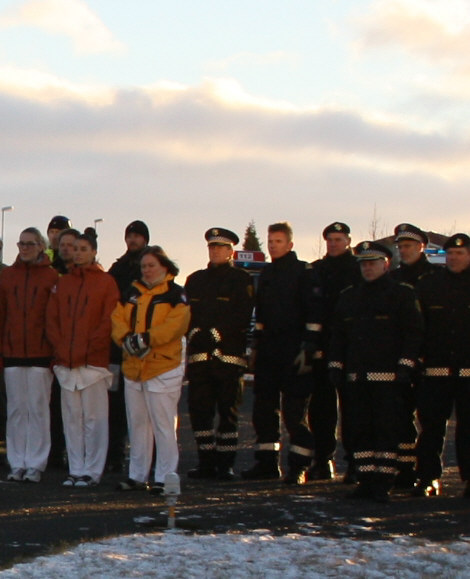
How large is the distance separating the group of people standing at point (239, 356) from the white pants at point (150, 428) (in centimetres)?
1

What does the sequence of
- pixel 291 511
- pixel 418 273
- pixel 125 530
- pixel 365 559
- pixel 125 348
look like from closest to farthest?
1. pixel 365 559
2. pixel 125 530
3. pixel 291 511
4. pixel 125 348
5. pixel 418 273

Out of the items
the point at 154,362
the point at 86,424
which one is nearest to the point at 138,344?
the point at 154,362

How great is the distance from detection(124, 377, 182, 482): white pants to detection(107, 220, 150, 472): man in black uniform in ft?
4.29

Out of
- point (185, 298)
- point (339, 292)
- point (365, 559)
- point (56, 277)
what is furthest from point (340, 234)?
point (365, 559)

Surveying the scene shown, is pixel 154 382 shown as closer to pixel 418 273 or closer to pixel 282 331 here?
pixel 282 331

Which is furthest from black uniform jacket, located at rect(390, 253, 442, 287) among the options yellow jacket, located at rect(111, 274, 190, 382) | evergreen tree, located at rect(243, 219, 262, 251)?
evergreen tree, located at rect(243, 219, 262, 251)

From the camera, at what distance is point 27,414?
1202 centimetres

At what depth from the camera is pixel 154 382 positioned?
11.1 metres

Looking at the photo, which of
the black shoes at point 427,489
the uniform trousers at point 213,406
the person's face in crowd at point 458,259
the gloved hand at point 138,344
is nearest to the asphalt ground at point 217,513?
the black shoes at point 427,489

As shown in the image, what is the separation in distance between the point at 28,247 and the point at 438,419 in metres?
4.01

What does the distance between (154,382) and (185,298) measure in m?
0.77

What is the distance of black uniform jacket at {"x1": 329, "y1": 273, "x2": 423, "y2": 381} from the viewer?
10.8 m

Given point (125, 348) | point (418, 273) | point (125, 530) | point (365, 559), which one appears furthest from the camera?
point (418, 273)

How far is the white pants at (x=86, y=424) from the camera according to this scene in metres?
11.6
